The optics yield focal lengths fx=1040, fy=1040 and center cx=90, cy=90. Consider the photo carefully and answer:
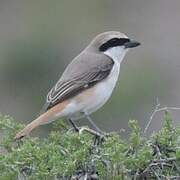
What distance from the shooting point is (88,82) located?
7.06 metres

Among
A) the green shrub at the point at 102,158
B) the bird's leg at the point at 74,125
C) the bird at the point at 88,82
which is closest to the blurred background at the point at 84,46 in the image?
the bird at the point at 88,82

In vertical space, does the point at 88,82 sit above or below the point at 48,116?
above

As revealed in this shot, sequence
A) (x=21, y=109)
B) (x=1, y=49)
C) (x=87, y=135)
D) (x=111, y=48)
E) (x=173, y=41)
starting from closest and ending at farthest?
(x=87, y=135), (x=111, y=48), (x=21, y=109), (x=1, y=49), (x=173, y=41)

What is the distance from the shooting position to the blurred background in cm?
1180

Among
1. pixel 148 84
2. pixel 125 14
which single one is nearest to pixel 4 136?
pixel 148 84

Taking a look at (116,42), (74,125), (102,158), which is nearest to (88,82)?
(116,42)

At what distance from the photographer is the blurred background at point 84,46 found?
11.8 metres

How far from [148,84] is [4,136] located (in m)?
7.05

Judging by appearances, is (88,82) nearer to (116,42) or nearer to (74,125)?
(116,42)

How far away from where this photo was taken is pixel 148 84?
12.6 metres

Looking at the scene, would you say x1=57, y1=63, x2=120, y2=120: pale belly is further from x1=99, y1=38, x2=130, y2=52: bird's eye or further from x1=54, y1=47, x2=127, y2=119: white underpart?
x1=99, y1=38, x2=130, y2=52: bird's eye

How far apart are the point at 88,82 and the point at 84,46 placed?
713 cm

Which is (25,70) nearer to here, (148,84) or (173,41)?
(148,84)

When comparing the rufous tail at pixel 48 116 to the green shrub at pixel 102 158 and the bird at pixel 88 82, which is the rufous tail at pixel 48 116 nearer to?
the bird at pixel 88 82
